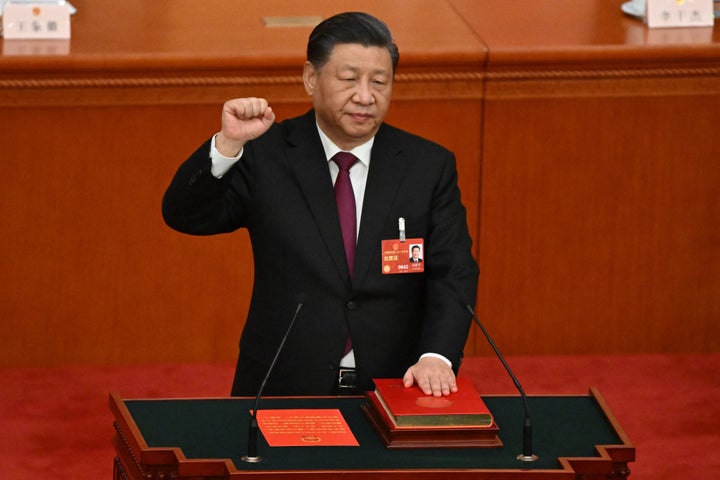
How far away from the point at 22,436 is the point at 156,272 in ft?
2.28

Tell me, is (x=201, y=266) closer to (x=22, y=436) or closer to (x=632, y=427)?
(x=22, y=436)

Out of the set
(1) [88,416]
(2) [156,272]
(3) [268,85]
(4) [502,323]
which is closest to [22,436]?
(1) [88,416]

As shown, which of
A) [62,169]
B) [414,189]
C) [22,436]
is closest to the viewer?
[414,189]

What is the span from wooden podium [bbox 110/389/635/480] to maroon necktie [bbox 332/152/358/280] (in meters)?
0.31

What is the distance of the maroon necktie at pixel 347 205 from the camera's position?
277 cm

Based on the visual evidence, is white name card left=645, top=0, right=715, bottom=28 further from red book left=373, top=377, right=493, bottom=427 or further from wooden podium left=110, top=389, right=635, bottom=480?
red book left=373, top=377, right=493, bottom=427

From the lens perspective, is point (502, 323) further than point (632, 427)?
Yes

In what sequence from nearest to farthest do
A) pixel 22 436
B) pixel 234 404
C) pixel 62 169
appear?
pixel 234 404, pixel 22 436, pixel 62 169

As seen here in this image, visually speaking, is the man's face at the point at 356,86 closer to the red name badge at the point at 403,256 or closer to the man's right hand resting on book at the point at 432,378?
the red name badge at the point at 403,256

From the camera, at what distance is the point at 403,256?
2717 mm

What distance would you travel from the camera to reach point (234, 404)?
2.56 m

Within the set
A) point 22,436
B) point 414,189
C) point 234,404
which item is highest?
point 414,189

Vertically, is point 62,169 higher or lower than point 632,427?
higher

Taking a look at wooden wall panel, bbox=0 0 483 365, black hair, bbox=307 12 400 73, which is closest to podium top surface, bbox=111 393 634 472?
black hair, bbox=307 12 400 73
